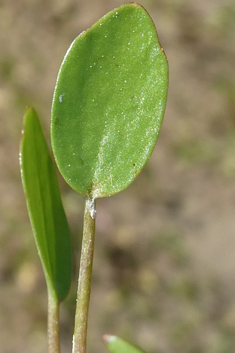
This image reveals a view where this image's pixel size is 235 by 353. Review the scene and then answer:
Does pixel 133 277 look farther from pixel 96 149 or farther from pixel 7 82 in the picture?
pixel 96 149

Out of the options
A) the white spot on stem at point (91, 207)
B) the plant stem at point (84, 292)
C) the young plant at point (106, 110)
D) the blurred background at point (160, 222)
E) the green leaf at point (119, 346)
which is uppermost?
the blurred background at point (160, 222)

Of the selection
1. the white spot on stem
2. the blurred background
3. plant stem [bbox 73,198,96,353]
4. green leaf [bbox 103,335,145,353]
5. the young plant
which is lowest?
green leaf [bbox 103,335,145,353]

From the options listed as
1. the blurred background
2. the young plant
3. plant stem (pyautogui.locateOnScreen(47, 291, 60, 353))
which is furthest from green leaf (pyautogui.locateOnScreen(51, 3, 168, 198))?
the blurred background

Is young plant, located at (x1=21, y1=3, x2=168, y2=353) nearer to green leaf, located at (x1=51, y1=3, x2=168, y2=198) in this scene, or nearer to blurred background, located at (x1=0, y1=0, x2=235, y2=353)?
green leaf, located at (x1=51, y1=3, x2=168, y2=198)

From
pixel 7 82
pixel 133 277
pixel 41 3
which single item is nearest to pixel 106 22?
pixel 133 277

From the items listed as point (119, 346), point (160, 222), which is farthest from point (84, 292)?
point (160, 222)

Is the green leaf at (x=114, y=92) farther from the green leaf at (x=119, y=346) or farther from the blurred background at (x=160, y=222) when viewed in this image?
the blurred background at (x=160, y=222)

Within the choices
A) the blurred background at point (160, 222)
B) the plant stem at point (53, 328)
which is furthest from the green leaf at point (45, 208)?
the blurred background at point (160, 222)
